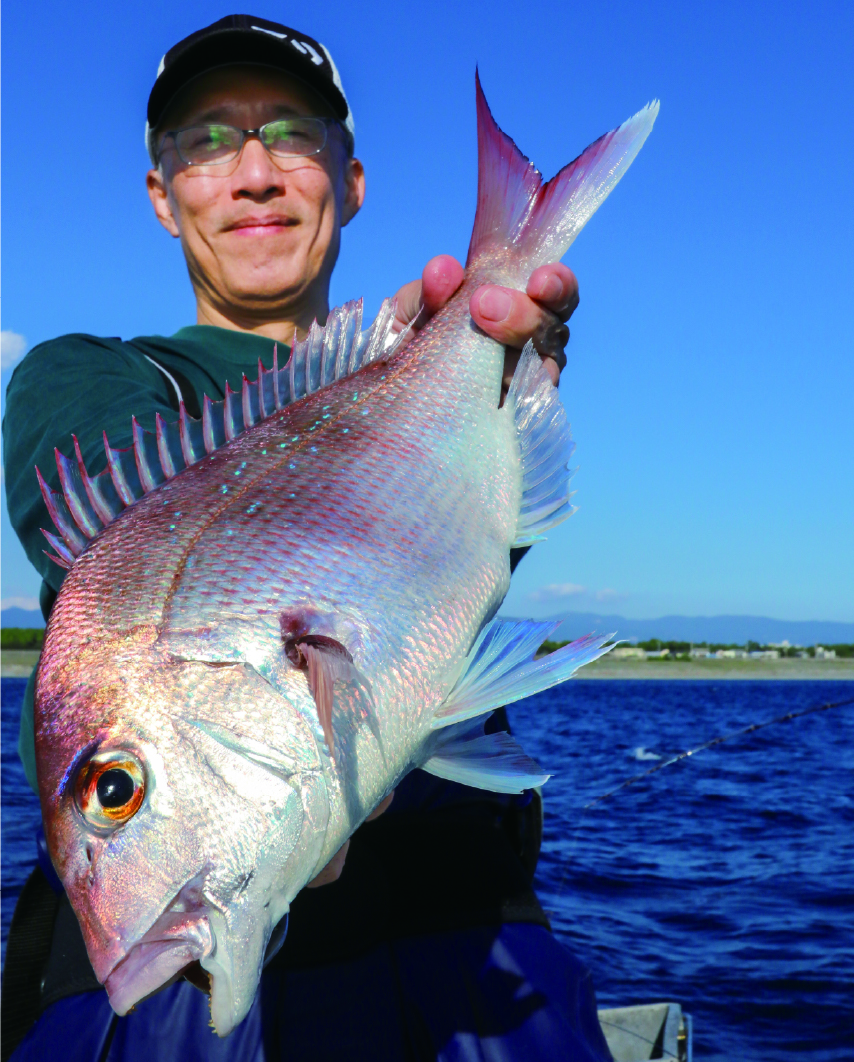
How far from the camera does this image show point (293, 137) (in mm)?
3123

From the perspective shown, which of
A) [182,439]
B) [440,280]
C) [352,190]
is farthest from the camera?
[352,190]

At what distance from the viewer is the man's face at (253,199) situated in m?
3.07

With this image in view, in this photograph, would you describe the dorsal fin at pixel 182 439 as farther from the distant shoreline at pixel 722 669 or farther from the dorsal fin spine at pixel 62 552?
the distant shoreline at pixel 722 669

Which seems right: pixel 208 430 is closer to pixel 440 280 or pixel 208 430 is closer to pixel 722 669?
pixel 440 280

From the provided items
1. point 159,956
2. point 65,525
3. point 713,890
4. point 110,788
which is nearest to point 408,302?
point 65,525

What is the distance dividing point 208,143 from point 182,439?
5.60 ft

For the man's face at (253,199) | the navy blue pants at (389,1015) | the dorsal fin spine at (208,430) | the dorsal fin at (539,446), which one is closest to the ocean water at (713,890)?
the navy blue pants at (389,1015)

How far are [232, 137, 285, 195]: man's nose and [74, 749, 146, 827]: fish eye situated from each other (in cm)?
226

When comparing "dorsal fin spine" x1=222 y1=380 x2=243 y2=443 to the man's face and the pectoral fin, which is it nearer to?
the pectoral fin

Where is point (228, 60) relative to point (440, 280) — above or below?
above

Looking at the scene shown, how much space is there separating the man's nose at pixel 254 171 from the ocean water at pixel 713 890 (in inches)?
309

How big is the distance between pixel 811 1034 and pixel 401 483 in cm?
851

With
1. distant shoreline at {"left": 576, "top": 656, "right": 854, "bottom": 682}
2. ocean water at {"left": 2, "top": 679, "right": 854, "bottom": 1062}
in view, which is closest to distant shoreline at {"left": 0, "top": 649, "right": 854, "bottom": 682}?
distant shoreline at {"left": 576, "top": 656, "right": 854, "bottom": 682}

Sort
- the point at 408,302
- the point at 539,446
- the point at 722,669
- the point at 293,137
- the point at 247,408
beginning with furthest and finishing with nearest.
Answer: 1. the point at 722,669
2. the point at 293,137
3. the point at 408,302
4. the point at 539,446
5. the point at 247,408
